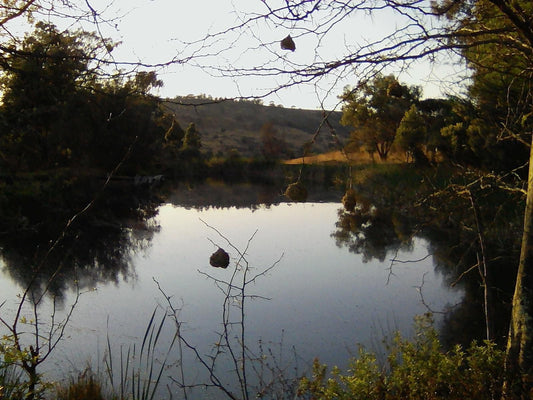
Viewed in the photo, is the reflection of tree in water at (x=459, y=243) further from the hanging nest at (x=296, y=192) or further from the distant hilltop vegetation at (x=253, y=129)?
the distant hilltop vegetation at (x=253, y=129)

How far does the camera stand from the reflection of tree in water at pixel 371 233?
36.1 feet

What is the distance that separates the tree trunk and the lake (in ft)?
2.88

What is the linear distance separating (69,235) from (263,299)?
20.8 feet

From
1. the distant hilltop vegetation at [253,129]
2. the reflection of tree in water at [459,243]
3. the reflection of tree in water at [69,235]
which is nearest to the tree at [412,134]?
the reflection of tree in water at [459,243]

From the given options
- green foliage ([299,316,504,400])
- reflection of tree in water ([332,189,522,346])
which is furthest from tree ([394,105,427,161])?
green foliage ([299,316,504,400])

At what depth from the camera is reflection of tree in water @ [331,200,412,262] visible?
1102 cm

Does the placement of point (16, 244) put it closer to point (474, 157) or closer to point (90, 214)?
point (90, 214)

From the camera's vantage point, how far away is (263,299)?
761 cm

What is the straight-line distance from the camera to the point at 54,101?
20281 millimetres

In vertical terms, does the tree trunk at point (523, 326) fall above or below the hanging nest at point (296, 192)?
below

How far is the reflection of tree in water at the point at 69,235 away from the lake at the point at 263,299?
239 mm

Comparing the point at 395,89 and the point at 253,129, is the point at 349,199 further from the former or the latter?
the point at 253,129

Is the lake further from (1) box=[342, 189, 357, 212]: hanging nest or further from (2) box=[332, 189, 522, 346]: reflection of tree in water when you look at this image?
(1) box=[342, 189, 357, 212]: hanging nest

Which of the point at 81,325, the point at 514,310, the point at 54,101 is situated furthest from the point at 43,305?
the point at 54,101
